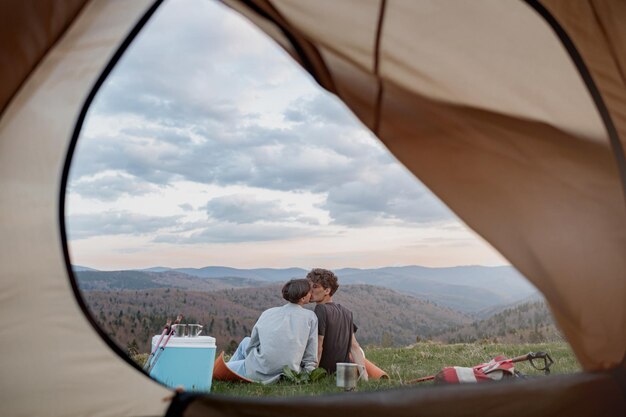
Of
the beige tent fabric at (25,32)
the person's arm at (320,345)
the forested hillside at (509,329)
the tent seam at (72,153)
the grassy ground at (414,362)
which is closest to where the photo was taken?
the beige tent fabric at (25,32)

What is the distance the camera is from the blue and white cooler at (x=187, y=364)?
154 inches

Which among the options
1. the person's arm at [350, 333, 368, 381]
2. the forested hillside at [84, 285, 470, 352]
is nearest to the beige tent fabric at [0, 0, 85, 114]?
the person's arm at [350, 333, 368, 381]

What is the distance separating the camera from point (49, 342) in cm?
171

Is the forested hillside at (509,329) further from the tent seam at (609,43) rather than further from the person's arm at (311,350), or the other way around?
the tent seam at (609,43)

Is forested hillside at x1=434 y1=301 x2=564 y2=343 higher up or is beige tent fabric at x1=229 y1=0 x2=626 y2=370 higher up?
beige tent fabric at x1=229 y1=0 x2=626 y2=370

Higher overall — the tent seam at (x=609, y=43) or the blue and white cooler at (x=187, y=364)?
the tent seam at (x=609, y=43)

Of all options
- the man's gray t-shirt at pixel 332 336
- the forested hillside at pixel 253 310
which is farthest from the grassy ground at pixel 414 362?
the forested hillside at pixel 253 310

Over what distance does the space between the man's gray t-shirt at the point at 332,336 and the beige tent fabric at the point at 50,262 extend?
303 centimetres

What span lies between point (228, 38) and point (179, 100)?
2039 millimetres

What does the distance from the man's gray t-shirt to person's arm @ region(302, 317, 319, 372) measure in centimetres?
11

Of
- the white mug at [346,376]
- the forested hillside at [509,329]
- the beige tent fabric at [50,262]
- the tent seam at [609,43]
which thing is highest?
the tent seam at [609,43]

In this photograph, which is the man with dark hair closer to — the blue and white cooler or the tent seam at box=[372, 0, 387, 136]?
the blue and white cooler

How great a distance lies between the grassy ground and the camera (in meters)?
4.07

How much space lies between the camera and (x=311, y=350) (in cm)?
458
